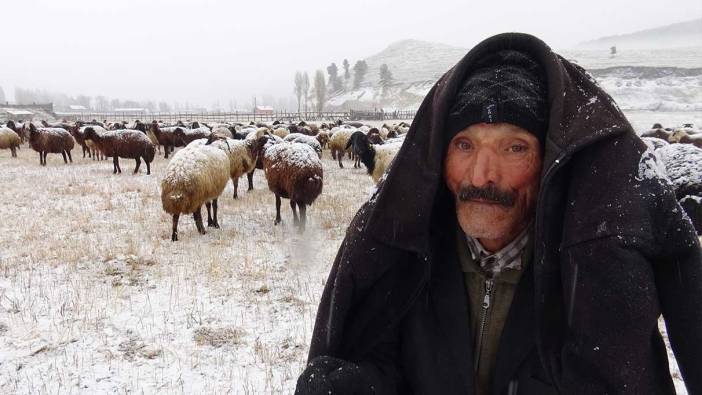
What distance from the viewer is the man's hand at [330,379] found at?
4.61 feet

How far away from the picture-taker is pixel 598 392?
3.96 feet

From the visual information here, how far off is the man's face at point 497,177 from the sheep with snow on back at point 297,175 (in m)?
7.70

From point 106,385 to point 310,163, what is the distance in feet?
19.5

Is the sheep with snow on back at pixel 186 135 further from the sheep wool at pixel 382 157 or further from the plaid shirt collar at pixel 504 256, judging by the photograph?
the plaid shirt collar at pixel 504 256

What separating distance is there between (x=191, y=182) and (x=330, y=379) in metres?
7.52

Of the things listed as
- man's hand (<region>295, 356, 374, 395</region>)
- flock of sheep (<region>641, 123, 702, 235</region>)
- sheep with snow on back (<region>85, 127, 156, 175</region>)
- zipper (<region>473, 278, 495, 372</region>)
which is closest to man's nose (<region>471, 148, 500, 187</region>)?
zipper (<region>473, 278, 495, 372</region>)

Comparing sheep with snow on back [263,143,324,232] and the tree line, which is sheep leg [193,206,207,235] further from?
the tree line

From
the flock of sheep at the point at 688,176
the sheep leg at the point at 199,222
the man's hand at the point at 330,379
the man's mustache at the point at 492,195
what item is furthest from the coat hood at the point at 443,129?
the sheep leg at the point at 199,222

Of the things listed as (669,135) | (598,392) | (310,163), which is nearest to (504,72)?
(598,392)

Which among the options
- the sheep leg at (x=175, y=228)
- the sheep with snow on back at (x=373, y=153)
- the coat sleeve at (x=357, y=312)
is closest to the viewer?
the coat sleeve at (x=357, y=312)

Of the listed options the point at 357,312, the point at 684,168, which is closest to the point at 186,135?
the point at 684,168

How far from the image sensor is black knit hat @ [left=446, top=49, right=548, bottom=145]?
4.62 ft

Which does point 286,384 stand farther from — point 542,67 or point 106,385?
point 542,67

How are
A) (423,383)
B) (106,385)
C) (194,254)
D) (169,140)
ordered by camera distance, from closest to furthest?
(423,383) < (106,385) < (194,254) < (169,140)
